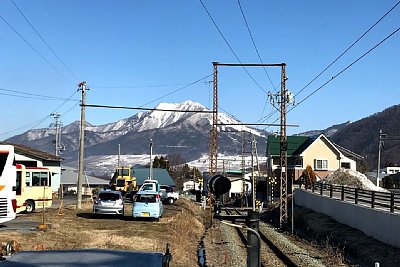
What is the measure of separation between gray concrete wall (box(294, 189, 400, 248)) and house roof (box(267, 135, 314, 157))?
40876mm

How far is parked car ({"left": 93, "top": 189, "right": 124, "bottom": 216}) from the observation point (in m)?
31.1

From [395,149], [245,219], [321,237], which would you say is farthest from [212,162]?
[395,149]

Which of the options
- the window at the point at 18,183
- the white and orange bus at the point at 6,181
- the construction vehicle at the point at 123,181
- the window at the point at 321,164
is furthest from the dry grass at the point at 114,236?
the window at the point at 321,164

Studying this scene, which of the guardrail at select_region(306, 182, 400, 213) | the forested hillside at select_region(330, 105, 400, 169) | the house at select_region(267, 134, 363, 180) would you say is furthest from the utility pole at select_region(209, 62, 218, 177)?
the forested hillside at select_region(330, 105, 400, 169)

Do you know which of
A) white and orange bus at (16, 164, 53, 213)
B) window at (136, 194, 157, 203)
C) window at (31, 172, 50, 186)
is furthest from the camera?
window at (31, 172, 50, 186)

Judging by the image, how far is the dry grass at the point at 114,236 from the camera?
57.3ft

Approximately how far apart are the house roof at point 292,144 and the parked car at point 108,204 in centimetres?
4874

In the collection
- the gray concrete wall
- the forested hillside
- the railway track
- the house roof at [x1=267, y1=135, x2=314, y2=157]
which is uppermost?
the forested hillside

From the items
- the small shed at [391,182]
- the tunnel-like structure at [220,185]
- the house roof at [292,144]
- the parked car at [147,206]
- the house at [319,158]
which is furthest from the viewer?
the small shed at [391,182]

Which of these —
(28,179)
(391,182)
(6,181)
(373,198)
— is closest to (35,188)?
(28,179)

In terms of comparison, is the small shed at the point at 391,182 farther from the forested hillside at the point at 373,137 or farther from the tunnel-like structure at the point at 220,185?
the tunnel-like structure at the point at 220,185

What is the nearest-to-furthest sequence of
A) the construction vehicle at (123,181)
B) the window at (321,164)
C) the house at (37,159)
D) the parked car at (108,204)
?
the parked car at (108,204)
the house at (37,159)
the construction vehicle at (123,181)
the window at (321,164)

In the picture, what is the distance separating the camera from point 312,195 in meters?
39.5

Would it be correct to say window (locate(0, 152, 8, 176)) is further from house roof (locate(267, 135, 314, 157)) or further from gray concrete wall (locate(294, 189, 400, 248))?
house roof (locate(267, 135, 314, 157))
